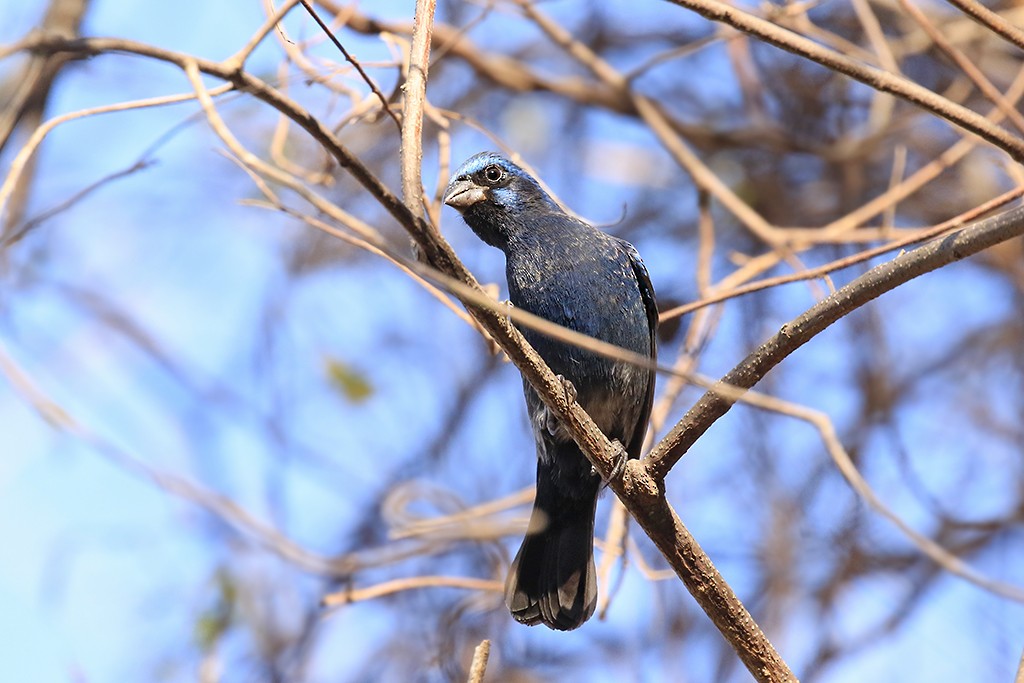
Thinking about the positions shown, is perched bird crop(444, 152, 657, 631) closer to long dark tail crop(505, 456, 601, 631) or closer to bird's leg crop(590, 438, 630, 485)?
long dark tail crop(505, 456, 601, 631)

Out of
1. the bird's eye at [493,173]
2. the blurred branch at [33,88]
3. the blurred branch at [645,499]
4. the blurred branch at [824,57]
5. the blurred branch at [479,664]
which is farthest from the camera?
the bird's eye at [493,173]

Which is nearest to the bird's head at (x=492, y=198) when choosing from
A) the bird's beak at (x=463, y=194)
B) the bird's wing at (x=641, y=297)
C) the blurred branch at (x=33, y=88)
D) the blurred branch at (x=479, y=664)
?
the bird's beak at (x=463, y=194)

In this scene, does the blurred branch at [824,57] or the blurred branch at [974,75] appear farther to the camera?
the blurred branch at [974,75]

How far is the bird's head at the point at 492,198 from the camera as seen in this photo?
384 cm

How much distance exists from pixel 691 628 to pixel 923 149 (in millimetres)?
2779

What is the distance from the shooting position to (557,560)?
3.65 metres

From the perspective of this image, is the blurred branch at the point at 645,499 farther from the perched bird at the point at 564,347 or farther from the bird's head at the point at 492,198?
the bird's head at the point at 492,198

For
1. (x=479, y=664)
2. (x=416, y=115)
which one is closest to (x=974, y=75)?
(x=416, y=115)

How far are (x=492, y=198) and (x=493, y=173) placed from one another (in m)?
0.11

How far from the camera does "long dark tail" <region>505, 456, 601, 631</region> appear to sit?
3580 millimetres

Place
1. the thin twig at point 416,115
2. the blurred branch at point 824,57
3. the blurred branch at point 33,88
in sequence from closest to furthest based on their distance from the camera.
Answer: the thin twig at point 416,115
the blurred branch at point 824,57
the blurred branch at point 33,88

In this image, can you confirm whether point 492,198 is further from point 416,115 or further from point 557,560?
point 416,115

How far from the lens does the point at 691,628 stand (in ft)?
18.2

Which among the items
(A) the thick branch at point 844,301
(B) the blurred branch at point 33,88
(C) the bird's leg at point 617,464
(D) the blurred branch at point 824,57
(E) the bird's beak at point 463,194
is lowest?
(A) the thick branch at point 844,301
